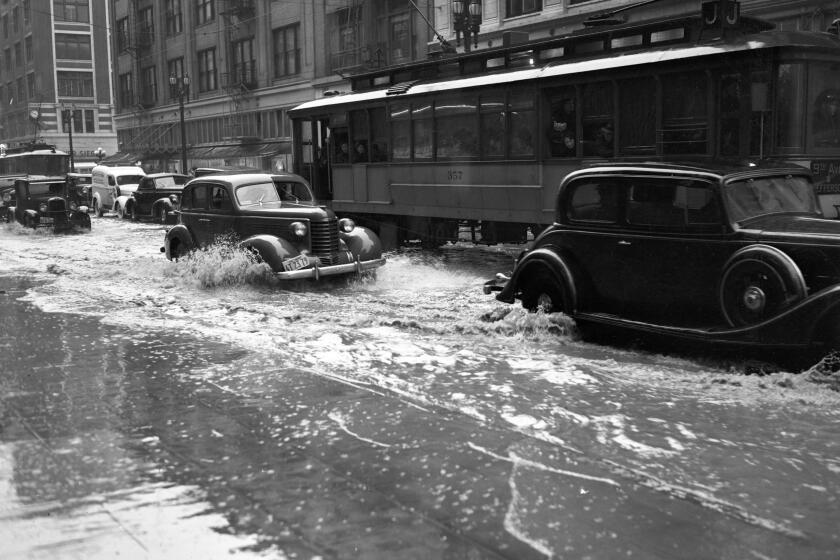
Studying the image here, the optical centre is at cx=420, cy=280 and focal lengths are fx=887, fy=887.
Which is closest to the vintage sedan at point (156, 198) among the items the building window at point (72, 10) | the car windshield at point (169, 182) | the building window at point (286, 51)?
the car windshield at point (169, 182)

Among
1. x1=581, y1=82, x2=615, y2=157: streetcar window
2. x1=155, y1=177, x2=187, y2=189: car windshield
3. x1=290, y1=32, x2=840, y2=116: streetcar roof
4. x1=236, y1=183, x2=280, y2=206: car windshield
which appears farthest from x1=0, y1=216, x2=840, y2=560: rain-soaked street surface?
x1=155, y1=177, x2=187, y2=189: car windshield

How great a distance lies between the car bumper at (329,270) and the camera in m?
12.8

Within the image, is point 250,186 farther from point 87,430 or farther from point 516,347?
point 87,430

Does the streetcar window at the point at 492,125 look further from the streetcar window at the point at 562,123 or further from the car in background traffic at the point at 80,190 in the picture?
the car in background traffic at the point at 80,190

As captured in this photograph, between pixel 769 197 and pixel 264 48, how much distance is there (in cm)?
4033

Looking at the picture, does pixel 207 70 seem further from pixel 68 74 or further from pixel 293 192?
pixel 293 192

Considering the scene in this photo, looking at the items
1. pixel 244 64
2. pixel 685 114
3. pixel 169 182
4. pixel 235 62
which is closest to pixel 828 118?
pixel 685 114

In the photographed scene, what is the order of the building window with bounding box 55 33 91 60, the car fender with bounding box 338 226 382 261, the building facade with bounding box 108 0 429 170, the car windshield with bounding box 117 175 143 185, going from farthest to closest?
the building window with bounding box 55 33 91 60 < the building facade with bounding box 108 0 429 170 < the car windshield with bounding box 117 175 143 185 < the car fender with bounding box 338 226 382 261

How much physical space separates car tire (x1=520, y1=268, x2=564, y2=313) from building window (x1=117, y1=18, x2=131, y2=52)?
188ft

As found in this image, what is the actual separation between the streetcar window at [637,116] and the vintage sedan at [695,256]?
4.85 meters

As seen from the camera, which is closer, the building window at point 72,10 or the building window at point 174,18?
the building window at point 174,18

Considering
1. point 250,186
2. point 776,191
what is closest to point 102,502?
point 776,191

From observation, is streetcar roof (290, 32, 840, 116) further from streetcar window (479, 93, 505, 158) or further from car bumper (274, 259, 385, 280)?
car bumper (274, 259, 385, 280)

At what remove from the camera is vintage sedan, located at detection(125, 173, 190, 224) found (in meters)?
30.4
